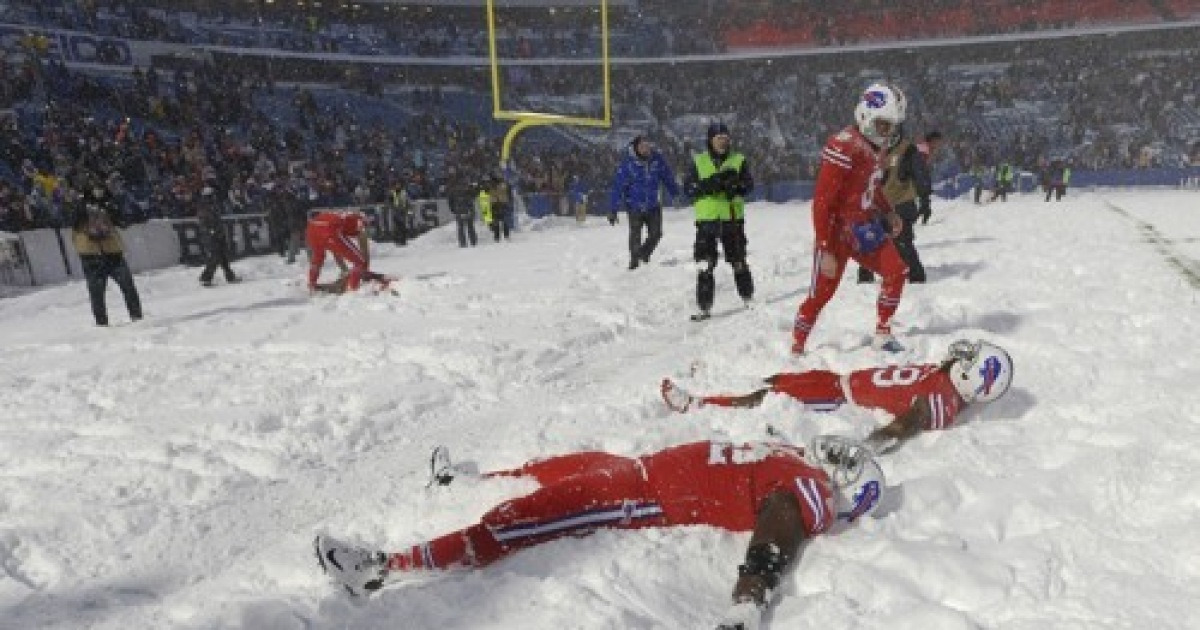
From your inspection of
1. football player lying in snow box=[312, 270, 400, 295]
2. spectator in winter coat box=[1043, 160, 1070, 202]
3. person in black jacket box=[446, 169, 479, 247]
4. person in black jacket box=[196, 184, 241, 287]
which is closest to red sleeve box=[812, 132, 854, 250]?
football player lying in snow box=[312, 270, 400, 295]

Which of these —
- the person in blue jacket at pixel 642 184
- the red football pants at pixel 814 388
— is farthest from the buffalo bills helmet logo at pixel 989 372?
the person in blue jacket at pixel 642 184

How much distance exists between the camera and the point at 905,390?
3.91 metres

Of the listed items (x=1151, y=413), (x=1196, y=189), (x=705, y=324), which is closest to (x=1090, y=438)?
(x=1151, y=413)

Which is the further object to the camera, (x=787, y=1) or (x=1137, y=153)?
(x=787, y=1)

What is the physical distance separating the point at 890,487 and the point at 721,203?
12.4 feet

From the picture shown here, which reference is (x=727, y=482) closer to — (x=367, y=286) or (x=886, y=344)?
(x=886, y=344)

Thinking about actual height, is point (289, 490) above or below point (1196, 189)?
above

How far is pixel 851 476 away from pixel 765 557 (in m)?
0.55

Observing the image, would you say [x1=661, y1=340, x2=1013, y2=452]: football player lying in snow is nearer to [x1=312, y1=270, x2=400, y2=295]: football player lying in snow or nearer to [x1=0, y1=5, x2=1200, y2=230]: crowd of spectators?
[x1=312, y1=270, x2=400, y2=295]: football player lying in snow

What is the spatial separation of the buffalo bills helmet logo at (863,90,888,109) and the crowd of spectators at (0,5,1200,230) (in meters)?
11.0

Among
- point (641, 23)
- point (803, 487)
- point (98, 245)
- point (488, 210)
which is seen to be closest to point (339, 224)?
point (98, 245)

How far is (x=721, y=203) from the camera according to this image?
6.65m

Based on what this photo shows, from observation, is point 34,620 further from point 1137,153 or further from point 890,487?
point 1137,153

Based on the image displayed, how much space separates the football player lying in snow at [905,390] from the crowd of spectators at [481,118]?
443 inches
